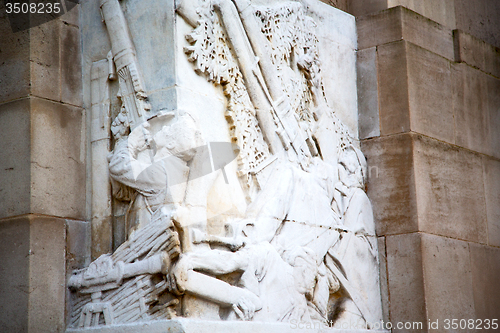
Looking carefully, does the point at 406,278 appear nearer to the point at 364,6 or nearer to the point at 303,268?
the point at 303,268

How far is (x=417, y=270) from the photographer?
803cm

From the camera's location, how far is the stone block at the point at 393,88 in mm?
8438

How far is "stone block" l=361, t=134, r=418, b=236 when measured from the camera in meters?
8.23

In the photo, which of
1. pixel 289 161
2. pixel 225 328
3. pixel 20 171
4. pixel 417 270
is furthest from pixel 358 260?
pixel 20 171

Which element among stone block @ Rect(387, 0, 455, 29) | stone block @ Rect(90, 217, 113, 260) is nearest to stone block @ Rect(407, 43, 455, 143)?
stone block @ Rect(387, 0, 455, 29)

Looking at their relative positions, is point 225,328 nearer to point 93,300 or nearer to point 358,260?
point 93,300

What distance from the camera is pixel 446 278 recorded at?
823 cm

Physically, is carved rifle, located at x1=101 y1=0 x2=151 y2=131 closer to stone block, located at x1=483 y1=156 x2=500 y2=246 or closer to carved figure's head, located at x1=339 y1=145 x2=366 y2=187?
carved figure's head, located at x1=339 y1=145 x2=366 y2=187

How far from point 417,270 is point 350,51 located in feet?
8.38

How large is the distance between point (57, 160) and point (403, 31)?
4.08 metres

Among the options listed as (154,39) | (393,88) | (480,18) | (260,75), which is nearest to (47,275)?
(154,39)

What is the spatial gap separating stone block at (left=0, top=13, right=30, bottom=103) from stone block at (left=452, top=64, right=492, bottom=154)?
4.75 metres

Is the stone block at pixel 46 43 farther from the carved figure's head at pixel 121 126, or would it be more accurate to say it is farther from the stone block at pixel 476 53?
the stone block at pixel 476 53

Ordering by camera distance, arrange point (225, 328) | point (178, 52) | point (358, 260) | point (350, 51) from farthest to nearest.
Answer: point (350, 51)
point (358, 260)
point (178, 52)
point (225, 328)
